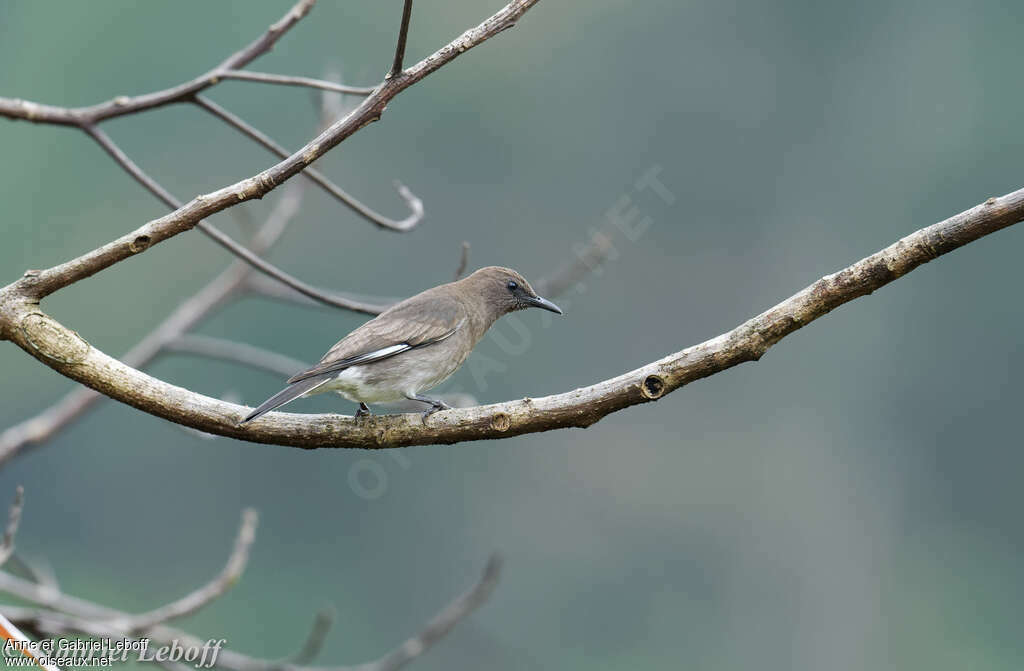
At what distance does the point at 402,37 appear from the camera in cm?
228

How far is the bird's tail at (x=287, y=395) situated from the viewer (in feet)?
8.06

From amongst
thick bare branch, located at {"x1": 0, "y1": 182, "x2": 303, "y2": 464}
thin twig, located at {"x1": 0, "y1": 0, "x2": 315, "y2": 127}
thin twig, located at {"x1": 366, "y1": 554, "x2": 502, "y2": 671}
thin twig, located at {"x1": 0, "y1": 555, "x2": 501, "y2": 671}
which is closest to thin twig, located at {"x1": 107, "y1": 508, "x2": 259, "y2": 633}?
thin twig, located at {"x1": 0, "y1": 555, "x2": 501, "y2": 671}

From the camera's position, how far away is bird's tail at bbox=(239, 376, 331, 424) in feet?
8.06

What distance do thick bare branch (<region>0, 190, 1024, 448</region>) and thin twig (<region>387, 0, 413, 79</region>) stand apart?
762mm

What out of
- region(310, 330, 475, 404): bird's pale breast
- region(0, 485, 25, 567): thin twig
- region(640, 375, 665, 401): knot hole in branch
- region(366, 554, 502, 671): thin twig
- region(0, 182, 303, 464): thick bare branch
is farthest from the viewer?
region(0, 182, 303, 464): thick bare branch

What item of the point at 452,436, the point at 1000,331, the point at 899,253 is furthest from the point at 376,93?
the point at 1000,331

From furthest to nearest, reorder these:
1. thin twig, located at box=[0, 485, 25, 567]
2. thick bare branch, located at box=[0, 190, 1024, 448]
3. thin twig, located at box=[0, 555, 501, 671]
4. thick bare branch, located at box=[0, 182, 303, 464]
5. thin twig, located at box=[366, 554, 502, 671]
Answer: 1. thick bare branch, located at box=[0, 182, 303, 464]
2. thin twig, located at box=[366, 554, 502, 671]
3. thin twig, located at box=[0, 555, 501, 671]
4. thin twig, located at box=[0, 485, 25, 567]
5. thick bare branch, located at box=[0, 190, 1024, 448]

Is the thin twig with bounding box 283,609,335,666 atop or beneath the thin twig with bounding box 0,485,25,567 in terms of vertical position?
beneath

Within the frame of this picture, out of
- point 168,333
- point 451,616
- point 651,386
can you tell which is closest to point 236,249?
point 651,386

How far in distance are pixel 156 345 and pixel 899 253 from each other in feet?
10.7

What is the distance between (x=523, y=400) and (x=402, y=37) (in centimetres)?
81

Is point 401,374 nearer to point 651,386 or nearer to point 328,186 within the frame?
point 328,186

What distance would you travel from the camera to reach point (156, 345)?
4531 millimetres

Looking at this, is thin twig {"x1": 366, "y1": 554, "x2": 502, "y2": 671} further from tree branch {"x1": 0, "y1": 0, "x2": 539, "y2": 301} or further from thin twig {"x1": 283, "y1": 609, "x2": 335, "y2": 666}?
tree branch {"x1": 0, "y1": 0, "x2": 539, "y2": 301}
